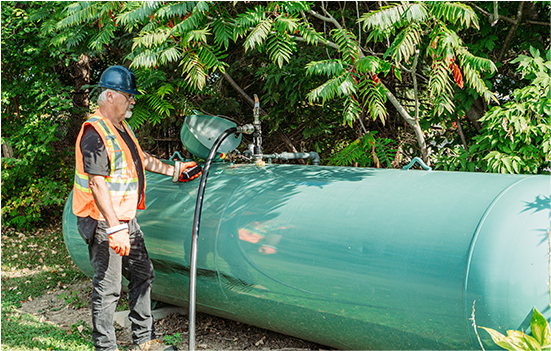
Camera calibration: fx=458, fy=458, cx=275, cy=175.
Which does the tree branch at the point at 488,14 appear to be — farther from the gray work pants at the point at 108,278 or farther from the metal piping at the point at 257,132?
the gray work pants at the point at 108,278

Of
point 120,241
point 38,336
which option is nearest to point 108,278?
point 120,241

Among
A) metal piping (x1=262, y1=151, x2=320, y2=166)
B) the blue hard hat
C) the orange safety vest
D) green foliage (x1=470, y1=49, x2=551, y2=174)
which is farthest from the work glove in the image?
green foliage (x1=470, y1=49, x2=551, y2=174)

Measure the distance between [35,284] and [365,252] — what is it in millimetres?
4293

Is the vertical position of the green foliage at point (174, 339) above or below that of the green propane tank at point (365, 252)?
below

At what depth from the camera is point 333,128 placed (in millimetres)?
5781

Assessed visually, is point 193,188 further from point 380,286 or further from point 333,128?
point 333,128

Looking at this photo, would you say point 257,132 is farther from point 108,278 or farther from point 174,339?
point 174,339

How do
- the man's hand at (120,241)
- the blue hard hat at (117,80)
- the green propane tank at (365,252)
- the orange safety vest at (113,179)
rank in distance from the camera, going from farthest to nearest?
the blue hard hat at (117,80) < the orange safety vest at (113,179) < the man's hand at (120,241) < the green propane tank at (365,252)

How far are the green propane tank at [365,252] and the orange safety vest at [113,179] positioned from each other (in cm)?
43

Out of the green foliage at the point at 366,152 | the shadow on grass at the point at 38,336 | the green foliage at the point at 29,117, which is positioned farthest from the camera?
the green foliage at the point at 29,117

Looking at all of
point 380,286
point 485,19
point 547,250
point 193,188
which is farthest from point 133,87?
point 485,19

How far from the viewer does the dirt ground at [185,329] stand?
3500 millimetres

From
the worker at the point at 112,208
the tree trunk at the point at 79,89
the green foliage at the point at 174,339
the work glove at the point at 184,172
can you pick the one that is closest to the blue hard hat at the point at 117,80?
the worker at the point at 112,208

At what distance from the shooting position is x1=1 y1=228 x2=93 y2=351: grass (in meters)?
3.69
